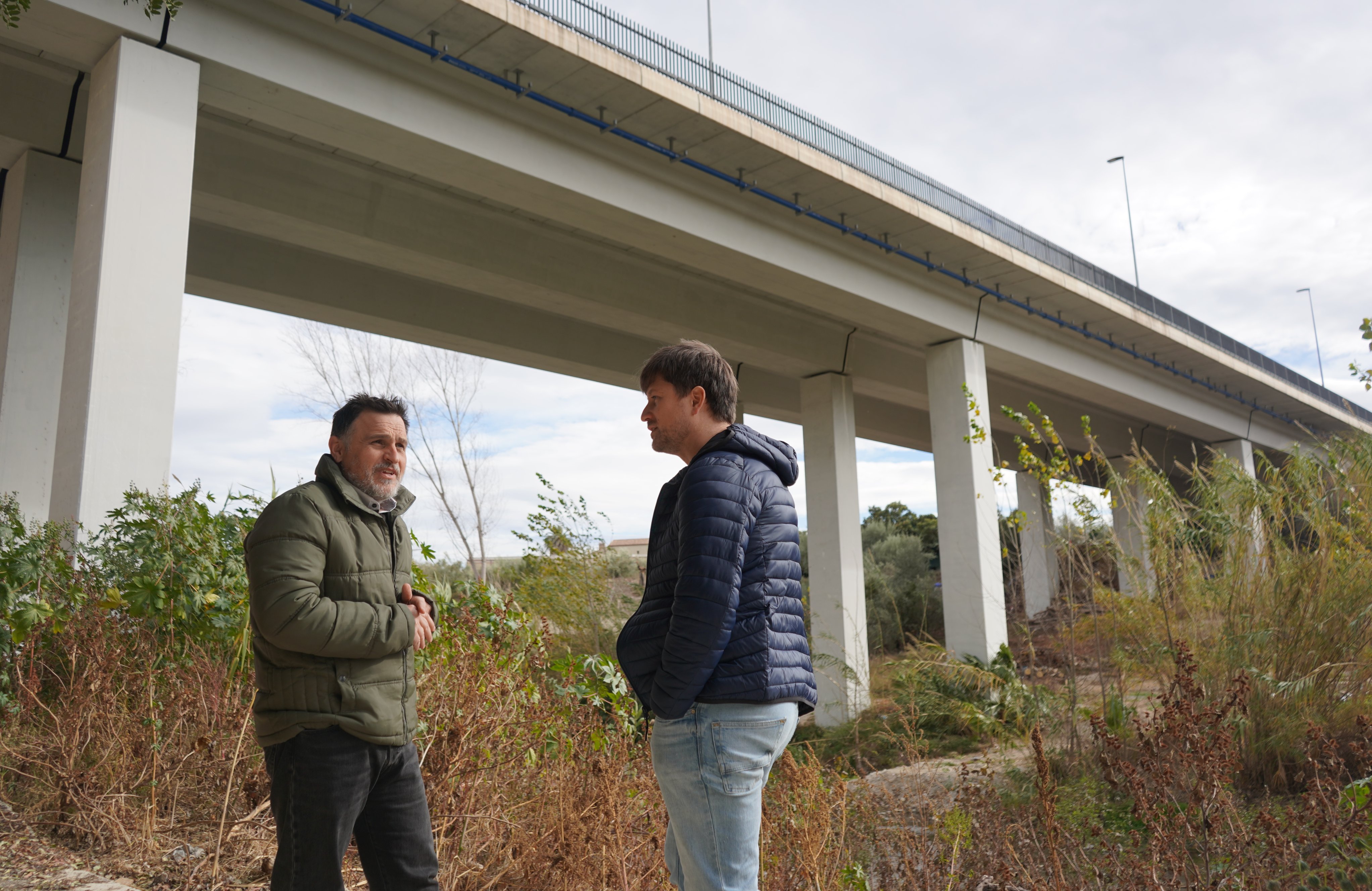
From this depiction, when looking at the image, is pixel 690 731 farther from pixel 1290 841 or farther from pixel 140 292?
pixel 140 292

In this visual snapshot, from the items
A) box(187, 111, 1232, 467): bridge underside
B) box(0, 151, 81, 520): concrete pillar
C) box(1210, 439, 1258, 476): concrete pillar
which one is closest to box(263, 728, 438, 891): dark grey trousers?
box(0, 151, 81, 520): concrete pillar

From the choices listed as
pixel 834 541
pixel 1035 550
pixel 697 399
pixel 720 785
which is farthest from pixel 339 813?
pixel 1035 550

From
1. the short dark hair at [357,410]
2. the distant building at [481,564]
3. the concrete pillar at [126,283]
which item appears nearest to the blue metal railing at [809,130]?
the concrete pillar at [126,283]

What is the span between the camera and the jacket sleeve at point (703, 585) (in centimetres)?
215

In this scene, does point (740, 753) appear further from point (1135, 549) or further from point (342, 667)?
point (1135, 549)

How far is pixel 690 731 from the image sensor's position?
2223 mm

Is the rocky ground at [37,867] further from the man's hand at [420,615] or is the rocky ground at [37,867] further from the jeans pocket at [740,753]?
the jeans pocket at [740,753]

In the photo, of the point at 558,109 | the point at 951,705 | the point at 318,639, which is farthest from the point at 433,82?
the point at 951,705

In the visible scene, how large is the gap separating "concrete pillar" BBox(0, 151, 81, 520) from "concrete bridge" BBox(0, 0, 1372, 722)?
0.02 meters

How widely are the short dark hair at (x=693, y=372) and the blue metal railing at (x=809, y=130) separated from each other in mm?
7004

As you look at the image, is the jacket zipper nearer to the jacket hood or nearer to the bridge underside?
the jacket hood

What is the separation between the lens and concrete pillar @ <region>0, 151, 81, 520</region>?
7672 millimetres

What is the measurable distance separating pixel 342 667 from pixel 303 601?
0.75 ft

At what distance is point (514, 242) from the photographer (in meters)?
11.4
